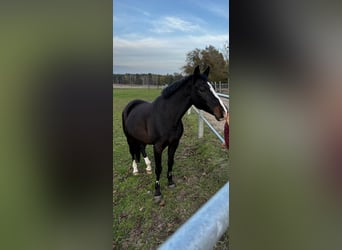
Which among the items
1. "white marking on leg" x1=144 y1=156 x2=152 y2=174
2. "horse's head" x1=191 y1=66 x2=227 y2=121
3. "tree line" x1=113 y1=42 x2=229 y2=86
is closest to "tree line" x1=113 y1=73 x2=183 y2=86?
"tree line" x1=113 y1=42 x2=229 y2=86

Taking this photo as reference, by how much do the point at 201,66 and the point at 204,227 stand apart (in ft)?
1.84

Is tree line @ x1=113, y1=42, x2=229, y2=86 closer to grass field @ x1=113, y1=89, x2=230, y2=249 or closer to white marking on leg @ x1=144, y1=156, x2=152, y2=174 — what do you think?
grass field @ x1=113, y1=89, x2=230, y2=249

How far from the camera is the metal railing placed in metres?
0.30

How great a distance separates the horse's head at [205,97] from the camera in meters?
0.92

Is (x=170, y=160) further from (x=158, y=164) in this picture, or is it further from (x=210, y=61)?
(x=210, y=61)

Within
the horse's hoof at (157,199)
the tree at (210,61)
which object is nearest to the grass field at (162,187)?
the horse's hoof at (157,199)

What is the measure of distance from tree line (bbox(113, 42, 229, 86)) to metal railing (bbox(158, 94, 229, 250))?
0.61ft

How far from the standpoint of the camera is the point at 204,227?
322 millimetres
